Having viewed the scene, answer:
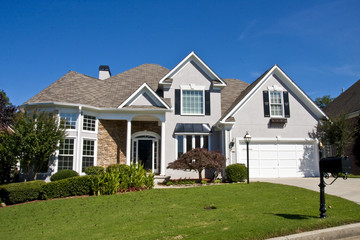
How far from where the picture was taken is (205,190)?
1209 cm

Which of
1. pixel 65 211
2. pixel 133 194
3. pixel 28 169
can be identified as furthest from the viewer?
pixel 28 169

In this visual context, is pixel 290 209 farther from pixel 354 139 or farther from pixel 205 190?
pixel 354 139

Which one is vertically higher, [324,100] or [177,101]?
[324,100]

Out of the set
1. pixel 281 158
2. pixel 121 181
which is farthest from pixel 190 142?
pixel 121 181

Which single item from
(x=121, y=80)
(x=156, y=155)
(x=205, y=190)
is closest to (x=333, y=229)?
(x=205, y=190)

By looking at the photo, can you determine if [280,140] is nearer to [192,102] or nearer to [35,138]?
[192,102]

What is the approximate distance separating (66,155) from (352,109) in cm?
2025

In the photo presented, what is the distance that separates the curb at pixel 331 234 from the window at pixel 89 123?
560 inches

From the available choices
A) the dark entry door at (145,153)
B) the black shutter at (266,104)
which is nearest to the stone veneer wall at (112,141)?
the dark entry door at (145,153)

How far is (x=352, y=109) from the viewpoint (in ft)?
68.4

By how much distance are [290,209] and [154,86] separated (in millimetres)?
14973

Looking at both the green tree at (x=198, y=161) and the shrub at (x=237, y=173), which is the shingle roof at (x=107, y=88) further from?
the shrub at (x=237, y=173)

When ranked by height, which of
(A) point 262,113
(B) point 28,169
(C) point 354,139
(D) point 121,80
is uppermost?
(D) point 121,80

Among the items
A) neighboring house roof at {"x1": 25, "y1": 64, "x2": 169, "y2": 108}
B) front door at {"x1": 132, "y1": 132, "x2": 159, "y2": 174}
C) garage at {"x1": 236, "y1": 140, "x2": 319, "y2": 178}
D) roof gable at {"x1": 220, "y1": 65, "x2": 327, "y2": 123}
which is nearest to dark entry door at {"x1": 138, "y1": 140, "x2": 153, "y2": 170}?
front door at {"x1": 132, "y1": 132, "x2": 159, "y2": 174}
